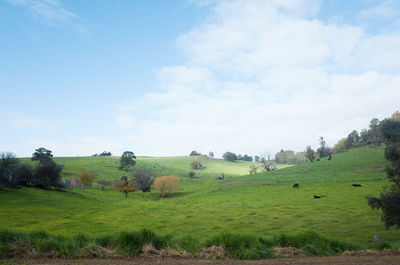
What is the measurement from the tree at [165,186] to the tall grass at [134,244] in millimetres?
62199

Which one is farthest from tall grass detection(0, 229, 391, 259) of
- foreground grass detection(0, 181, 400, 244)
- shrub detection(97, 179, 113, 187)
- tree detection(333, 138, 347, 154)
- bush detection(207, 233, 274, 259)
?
tree detection(333, 138, 347, 154)

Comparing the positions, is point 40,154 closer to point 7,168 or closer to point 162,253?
point 7,168

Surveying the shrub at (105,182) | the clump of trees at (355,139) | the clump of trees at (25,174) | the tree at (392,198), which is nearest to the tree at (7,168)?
the clump of trees at (25,174)

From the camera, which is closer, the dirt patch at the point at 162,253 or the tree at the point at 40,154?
the dirt patch at the point at 162,253

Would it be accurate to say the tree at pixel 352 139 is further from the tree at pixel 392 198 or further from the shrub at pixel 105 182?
the tree at pixel 392 198

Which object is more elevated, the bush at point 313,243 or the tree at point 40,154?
the tree at point 40,154

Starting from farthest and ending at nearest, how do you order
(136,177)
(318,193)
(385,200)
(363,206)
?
(136,177) → (318,193) → (363,206) → (385,200)

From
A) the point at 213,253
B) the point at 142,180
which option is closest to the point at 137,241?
the point at 213,253

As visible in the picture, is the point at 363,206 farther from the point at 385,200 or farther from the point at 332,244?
the point at 332,244

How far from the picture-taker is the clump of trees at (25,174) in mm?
48156

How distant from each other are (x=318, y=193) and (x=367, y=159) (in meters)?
53.0

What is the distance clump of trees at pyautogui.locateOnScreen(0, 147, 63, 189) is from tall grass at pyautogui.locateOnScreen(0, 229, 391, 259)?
152 ft

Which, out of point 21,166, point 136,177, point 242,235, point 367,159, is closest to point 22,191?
point 21,166

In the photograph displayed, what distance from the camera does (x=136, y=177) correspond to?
269 ft
